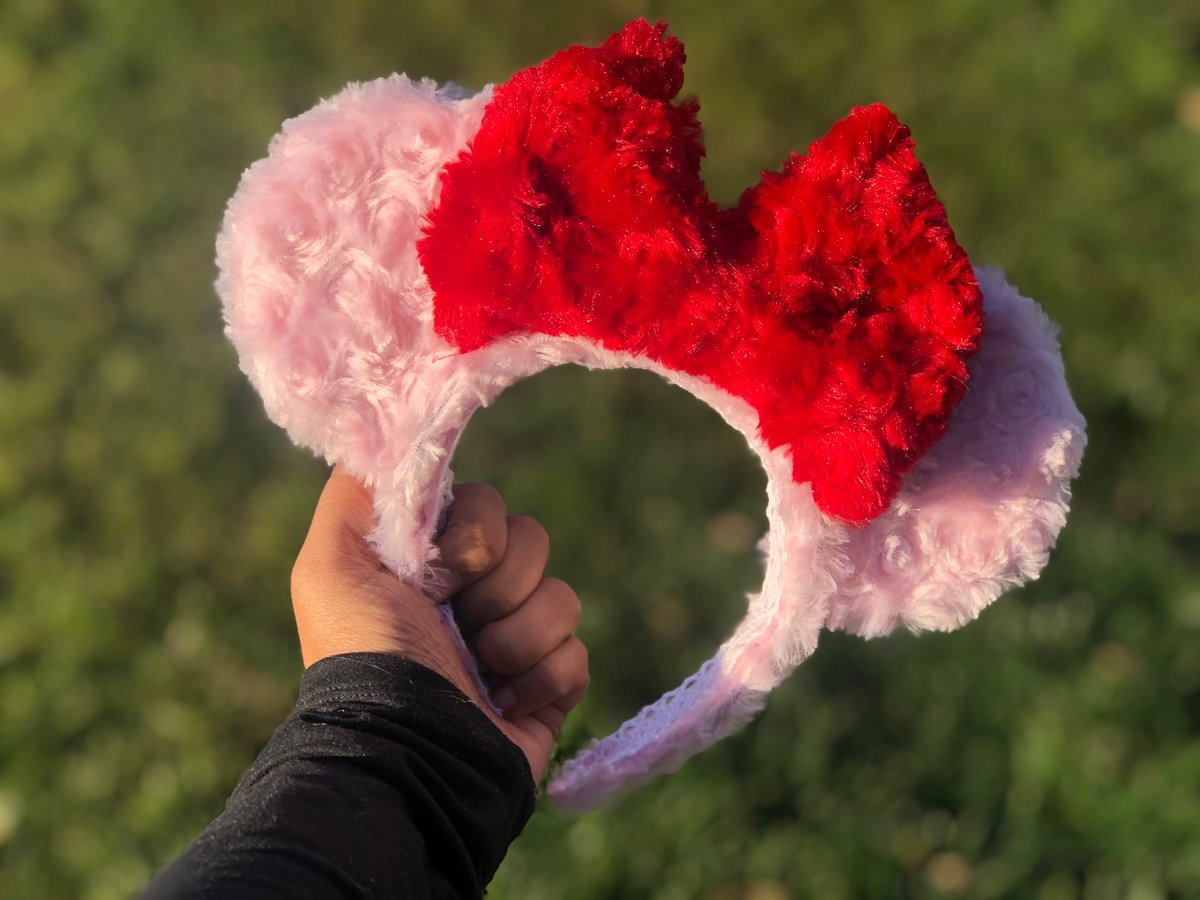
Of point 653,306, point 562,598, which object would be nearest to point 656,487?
point 562,598

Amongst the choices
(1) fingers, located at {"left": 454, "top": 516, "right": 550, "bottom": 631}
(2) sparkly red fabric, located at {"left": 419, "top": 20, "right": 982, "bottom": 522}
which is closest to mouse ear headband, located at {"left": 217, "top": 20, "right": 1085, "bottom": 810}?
(2) sparkly red fabric, located at {"left": 419, "top": 20, "right": 982, "bottom": 522}

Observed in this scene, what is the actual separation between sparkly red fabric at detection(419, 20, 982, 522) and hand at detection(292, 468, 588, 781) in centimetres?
23

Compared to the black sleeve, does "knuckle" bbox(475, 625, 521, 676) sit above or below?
below

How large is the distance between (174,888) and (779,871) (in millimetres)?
1061

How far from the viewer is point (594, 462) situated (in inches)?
80.1

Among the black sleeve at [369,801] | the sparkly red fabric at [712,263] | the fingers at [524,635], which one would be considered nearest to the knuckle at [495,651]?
the fingers at [524,635]

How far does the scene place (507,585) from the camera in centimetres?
114

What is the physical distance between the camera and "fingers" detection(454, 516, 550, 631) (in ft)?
3.73

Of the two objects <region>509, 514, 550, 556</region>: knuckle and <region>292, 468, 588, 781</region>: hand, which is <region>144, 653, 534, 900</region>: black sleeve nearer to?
<region>292, 468, 588, 781</region>: hand

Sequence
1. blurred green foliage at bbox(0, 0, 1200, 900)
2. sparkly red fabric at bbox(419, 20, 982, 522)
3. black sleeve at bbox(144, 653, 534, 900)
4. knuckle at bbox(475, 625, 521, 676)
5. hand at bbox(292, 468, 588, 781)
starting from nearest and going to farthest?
black sleeve at bbox(144, 653, 534, 900), sparkly red fabric at bbox(419, 20, 982, 522), hand at bbox(292, 468, 588, 781), knuckle at bbox(475, 625, 521, 676), blurred green foliage at bbox(0, 0, 1200, 900)

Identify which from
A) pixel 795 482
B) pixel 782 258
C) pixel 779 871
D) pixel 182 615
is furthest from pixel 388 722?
pixel 182 615

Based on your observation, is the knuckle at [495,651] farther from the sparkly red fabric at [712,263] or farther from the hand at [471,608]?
the sparkly red fabric at [712,263]

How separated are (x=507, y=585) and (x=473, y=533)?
83 millimetres

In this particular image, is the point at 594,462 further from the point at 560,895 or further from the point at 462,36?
the point at 462,36
